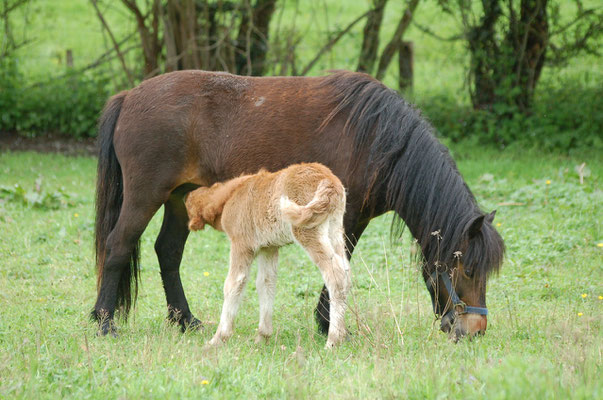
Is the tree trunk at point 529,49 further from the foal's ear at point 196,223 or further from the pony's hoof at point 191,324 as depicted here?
the foal's ear at point 196,223

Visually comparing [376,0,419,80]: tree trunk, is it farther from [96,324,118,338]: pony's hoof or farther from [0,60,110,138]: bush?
[96,324,118,338]: pony's hoof

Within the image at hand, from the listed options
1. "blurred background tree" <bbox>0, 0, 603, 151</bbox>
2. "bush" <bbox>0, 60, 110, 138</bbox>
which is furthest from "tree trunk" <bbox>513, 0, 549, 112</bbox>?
"bush" <bbox>0, 60, 110, 138</bbox>

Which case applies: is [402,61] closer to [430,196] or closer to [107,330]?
[430,196]

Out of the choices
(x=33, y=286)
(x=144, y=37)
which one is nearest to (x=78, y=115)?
(x=144, y=37)

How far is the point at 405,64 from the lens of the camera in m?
15.2

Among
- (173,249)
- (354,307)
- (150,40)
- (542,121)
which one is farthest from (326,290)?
(150,40)

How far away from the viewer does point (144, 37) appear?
13.5 metres

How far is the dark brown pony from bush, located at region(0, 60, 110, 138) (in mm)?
8874

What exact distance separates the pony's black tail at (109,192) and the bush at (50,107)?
28.3 feet

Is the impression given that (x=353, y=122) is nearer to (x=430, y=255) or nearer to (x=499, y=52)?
(x=430, y=255)

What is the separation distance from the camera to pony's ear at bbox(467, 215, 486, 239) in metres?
4.92

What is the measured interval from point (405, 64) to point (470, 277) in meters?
10.7

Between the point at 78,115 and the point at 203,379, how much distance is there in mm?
11492

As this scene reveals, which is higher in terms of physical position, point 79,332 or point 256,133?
point 256,133
